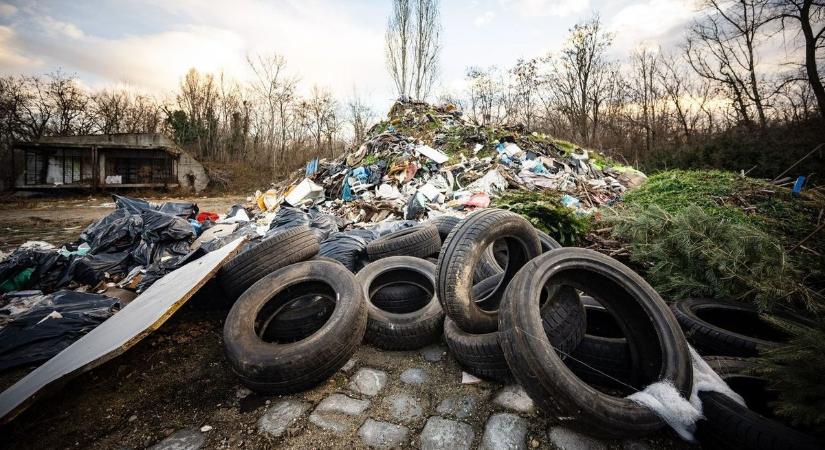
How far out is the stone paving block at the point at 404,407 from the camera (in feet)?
6.44

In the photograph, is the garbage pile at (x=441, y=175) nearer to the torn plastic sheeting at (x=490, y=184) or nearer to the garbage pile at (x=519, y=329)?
the torn plastic sheeting at (x=490, y=184)

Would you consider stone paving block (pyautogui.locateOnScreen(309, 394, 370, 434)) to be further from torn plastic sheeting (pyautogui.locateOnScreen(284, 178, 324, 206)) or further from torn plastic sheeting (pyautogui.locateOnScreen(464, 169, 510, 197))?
torn plastic sheeting (pyautogui.locateOnScreen(284, 178, 324, 206))

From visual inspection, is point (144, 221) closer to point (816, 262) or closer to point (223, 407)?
point (223, 407)

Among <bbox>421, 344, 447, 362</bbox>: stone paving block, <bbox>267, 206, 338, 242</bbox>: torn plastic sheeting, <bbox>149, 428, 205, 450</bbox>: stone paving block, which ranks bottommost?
<bbox>149, 428, 205, 450</bbox>: stone paving block

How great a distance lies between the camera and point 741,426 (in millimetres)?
1537

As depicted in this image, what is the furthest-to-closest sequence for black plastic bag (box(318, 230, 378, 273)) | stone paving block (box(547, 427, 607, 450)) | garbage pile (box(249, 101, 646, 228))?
1. garbage pile (box(249, 101, 646, 228))
2. black plastic bag (box(318, 230, 378, 273))
3. stone paving block (box(547, 427, 607, 450))

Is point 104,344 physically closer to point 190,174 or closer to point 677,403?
point 677,403

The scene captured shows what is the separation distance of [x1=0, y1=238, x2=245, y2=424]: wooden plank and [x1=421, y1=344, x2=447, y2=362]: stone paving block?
191cm

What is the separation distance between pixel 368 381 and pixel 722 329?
2.56 metres

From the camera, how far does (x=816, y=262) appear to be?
2631 mm

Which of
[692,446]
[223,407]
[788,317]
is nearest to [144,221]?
[223,407]

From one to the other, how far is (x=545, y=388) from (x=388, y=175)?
7.89m

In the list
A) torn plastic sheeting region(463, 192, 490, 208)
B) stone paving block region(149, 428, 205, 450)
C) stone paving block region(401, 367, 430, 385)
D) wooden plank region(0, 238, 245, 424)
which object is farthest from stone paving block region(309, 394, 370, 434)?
torn plastic sheeting region(463, 192, 490, 208)

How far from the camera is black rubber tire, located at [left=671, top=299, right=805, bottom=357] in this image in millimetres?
2170
